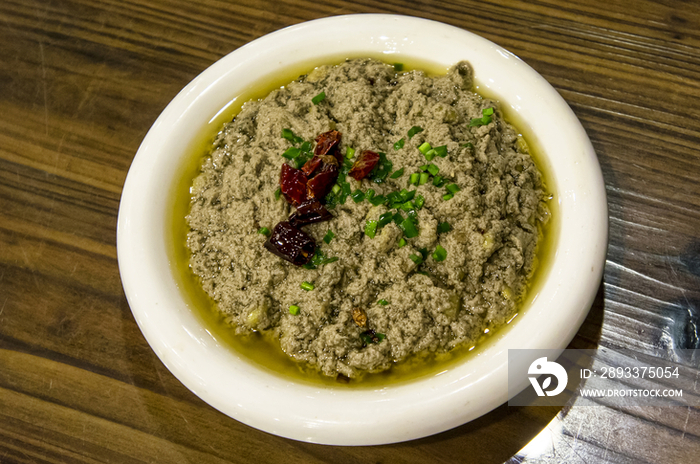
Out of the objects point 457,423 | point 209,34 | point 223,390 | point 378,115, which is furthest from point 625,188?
point 209,34

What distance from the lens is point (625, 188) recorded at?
2.08 meters

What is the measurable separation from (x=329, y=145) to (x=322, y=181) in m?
0.15

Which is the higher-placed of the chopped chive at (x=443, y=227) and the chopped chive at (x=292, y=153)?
the chopped chive at (x=443, y=227)

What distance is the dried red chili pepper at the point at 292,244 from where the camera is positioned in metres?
1.53

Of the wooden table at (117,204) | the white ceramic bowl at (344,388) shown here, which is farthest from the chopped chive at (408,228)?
the wooden table at (117,204)

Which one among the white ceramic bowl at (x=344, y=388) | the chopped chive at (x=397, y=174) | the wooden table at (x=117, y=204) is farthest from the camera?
the wooden table at (x=117, y=204)

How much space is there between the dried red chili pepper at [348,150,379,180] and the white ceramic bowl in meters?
0.56

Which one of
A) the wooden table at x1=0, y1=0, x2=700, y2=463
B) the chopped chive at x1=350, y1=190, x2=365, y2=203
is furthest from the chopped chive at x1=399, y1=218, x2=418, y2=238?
the wooden table at x1=0, y1=0, x2=700, y2=463

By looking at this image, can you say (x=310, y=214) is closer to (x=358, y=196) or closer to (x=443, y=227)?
(x=358, y=196)

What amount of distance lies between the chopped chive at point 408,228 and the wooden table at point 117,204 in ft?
2.44

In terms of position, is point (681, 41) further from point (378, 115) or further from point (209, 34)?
point (209, 34)

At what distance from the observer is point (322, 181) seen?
5.20ft

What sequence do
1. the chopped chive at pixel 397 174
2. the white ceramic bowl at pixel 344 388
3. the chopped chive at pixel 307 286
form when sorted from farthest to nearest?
1. the chopped chive at pixel 397 174
2. the chopped chive at pixel 307 286
3. the white ceramic bowl at pixel 344 388

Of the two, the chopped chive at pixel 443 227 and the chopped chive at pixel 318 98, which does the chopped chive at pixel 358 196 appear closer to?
the chopped chive at pixel 443 227
